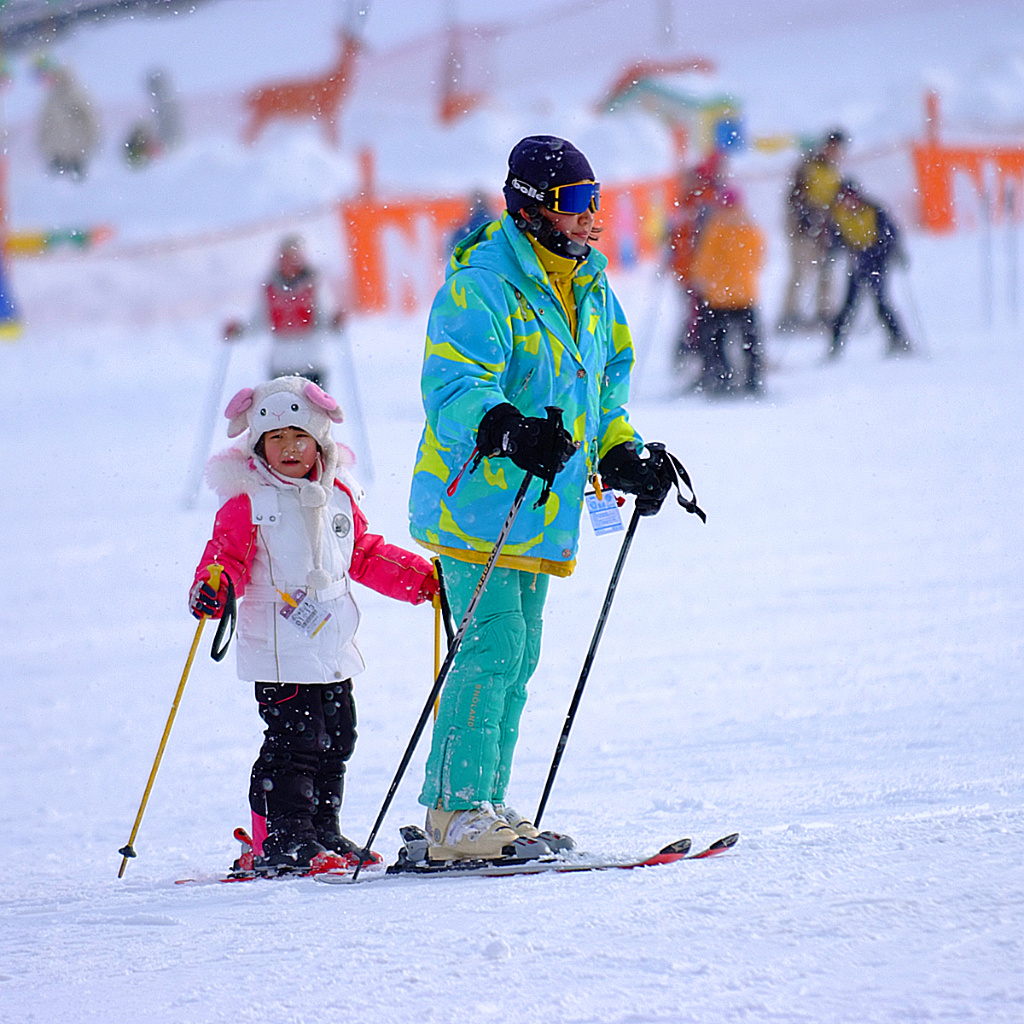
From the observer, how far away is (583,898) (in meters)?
2.54

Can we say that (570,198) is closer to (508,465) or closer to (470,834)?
(508,465)

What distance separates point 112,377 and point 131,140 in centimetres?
1242

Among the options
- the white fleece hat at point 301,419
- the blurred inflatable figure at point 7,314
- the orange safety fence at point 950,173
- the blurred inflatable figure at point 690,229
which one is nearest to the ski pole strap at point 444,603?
the white fleece hat at point 301,419

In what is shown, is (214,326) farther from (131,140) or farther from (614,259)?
(131,140)

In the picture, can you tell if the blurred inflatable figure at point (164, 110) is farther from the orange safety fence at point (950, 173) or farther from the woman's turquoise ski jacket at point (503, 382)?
the woman's turquoise ski jacket at point (503, 382)

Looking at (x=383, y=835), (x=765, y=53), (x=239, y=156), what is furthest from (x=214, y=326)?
(x=765, y=53)

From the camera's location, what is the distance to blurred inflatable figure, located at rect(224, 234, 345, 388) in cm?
996

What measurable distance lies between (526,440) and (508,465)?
28cm

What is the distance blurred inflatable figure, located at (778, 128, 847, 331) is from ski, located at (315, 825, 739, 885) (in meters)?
9.75

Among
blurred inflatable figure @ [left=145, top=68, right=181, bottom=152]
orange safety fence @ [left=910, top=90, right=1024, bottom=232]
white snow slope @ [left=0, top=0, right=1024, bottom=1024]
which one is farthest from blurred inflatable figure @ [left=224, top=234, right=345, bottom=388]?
blurred inflatable figure @ [left=145, top=68, right=181, bottom=152]

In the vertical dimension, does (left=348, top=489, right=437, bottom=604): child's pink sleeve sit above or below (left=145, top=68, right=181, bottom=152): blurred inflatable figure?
below

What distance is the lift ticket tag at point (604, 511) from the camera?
→ 305 centimetres

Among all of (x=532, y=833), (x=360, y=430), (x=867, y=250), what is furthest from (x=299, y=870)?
(x=867, y=250)

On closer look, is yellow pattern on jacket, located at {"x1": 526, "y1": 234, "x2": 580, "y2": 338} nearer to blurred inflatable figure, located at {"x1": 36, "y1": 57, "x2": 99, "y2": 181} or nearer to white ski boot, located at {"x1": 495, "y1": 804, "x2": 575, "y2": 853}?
white ski boot, located at {"x1": 495, "y1": 804, "x2": 575, "y2": 853}
